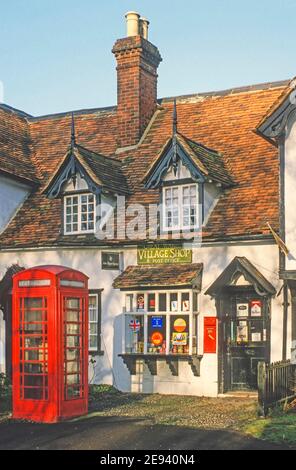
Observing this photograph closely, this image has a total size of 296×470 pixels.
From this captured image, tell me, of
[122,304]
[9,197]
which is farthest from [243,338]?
[9,197]

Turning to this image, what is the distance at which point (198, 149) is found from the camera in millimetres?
21562

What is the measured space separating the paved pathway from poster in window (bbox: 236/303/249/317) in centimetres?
527

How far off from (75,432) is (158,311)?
6.54 m

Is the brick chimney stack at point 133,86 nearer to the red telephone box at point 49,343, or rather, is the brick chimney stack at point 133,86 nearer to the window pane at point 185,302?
the window pane at point 185,302

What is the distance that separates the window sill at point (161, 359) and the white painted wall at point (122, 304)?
0.17 meters

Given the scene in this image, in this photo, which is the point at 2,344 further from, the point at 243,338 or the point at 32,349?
the point at 32,349

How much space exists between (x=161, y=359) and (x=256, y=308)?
272cm

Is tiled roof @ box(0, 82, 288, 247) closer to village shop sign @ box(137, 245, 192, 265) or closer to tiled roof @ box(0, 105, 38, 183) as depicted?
tiled roof @ box(0, 105, 38, 183)

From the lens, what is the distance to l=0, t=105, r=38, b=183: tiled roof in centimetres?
2425

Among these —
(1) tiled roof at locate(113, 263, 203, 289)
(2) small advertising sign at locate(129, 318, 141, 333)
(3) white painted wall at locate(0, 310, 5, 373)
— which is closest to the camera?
(1) tiled roof at locate(113, 263, 203, 289)

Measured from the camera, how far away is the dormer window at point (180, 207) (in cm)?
2102

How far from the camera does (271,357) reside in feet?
63.1

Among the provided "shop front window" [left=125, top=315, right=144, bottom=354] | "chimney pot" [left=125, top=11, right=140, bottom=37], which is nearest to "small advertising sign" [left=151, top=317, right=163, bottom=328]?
"shop front window" [left=125, top=315, right=144, bottom=354]
